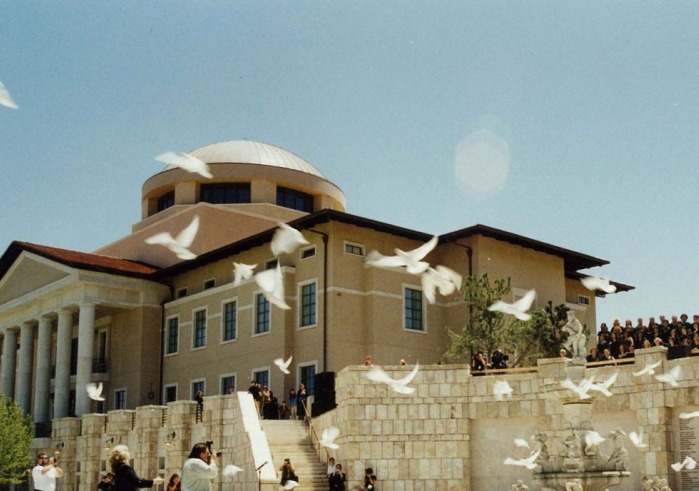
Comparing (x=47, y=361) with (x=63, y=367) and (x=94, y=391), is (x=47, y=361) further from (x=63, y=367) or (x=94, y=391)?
(x=94, y=391)

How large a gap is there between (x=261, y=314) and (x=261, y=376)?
9.24 feet

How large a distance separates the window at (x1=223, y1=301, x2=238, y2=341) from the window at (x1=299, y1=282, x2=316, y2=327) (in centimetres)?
443

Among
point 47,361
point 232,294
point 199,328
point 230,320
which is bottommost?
point 47,361

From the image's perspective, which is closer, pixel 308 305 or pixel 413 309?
pixel 308 305

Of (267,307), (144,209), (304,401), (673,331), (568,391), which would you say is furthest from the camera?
(144,209)

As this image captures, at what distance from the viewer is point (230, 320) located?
45.0 metres

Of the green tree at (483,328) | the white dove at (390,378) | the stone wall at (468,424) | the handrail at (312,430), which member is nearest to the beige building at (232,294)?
the green tree at (483,328)

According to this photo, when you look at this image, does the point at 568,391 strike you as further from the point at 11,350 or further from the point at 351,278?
the point at 11,350

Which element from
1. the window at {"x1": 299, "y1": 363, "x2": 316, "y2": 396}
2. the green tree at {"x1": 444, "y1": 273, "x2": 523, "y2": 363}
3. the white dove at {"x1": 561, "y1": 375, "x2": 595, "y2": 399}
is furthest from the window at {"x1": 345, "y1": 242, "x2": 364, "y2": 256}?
the white dove at {"x1": 561, "y1": 375, "x2": 595, "y2": 399}

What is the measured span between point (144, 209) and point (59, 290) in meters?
11.3

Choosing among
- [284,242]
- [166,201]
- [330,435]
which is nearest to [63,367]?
[166,201]

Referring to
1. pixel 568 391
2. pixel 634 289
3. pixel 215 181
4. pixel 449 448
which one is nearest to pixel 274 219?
pixel 215 181

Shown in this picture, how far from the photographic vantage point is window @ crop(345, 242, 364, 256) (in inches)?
1616

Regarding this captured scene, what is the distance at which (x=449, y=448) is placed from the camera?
3062cm
